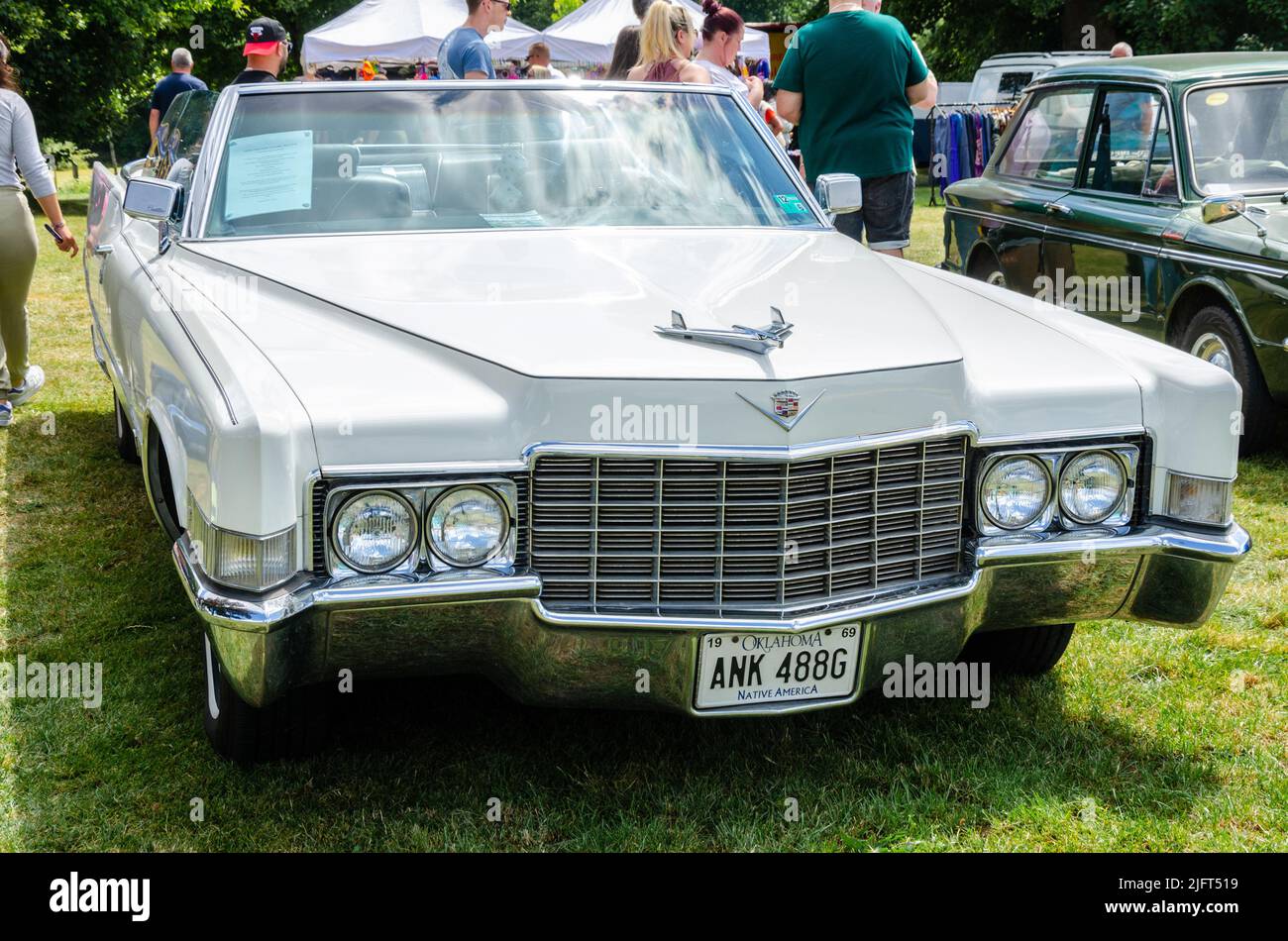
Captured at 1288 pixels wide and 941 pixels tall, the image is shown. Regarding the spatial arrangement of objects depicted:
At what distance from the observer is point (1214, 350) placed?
247 inches

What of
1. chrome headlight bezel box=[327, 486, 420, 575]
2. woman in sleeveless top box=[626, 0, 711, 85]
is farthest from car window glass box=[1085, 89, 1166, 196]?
chrome headlight bezel box=[327, 486, 420, 575]

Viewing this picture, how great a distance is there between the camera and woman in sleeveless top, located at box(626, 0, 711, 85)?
263 inches

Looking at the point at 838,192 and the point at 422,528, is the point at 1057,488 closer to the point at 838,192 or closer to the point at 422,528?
the point at 422,528

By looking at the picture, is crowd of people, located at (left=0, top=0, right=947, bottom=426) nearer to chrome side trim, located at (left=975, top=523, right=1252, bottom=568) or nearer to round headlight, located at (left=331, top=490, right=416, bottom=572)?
chrome side trim, located at (left=975, top=523, right=1252, bottom=568)

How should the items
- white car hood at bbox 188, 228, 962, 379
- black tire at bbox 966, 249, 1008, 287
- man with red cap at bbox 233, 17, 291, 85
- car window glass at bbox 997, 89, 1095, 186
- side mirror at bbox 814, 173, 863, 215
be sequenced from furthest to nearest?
black tire at bbox 966, 249, 1008, 287 → man with red cap at bbox 233, 17, 291, 85 → car window glass at bbox 997, 89, 1095, 186 → side mirror at bbox 814, 173, 863, 215 → white car hood at bbox 188, 228, 962, 379

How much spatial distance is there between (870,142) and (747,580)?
13.5 feet

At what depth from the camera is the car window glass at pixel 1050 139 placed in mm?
7305

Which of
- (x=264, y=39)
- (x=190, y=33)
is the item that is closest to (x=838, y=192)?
(x=264, y=39)

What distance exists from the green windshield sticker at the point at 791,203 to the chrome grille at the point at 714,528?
1601 millimetres

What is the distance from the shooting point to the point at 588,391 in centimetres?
278

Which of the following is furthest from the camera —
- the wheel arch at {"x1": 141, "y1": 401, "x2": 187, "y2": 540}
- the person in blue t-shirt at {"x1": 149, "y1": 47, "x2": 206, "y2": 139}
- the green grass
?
the person in blue t-shirt at {"x1": 149, "y1": 47, "x2": 206, "y2": 139}

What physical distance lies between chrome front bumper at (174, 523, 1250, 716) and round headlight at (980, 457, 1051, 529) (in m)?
0.06

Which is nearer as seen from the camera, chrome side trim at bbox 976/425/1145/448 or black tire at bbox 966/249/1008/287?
chrome side trim at bbox 976/425/1145/448
